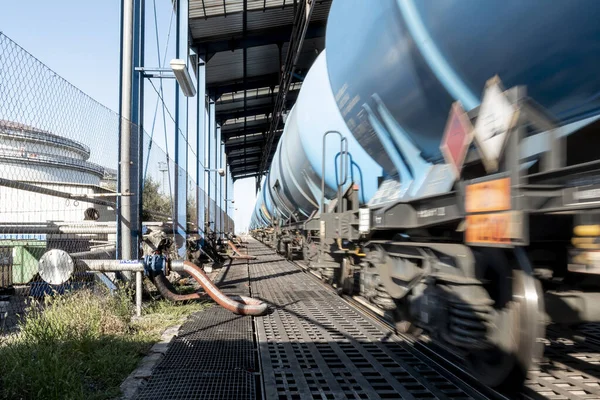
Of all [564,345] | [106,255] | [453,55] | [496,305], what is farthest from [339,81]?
[106,255]

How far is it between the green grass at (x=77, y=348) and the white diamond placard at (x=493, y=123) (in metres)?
3.00

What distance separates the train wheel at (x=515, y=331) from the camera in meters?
2.32

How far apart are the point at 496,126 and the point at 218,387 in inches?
105

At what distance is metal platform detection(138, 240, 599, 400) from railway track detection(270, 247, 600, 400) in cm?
1

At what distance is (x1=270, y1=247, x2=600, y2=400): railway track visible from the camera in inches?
119

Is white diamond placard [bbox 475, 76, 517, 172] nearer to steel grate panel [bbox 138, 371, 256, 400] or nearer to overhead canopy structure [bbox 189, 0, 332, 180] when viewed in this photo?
steel grate panel [bbox 138, 371, 256, 400]

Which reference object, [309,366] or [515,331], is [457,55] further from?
[309,366]

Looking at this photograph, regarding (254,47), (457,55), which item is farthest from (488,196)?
(254,47)

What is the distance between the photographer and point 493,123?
2.32 meters

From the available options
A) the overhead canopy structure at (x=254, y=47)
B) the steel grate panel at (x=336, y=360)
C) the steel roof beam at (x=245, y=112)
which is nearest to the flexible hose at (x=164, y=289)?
the steel grate panel at (x=336, y=360)

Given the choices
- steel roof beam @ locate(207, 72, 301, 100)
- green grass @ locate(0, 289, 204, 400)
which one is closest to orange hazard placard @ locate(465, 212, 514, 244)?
green grass @ locate(0, 289, 204, 400)

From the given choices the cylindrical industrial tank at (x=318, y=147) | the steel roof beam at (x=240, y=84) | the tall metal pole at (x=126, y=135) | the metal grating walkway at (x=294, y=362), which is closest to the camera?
the metal grating walkway at (x=294, y=362)

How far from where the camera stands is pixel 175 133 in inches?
459

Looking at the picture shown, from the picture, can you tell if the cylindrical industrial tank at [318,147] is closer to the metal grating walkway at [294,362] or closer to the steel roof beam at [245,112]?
the metal grating walkway at [294,362]
